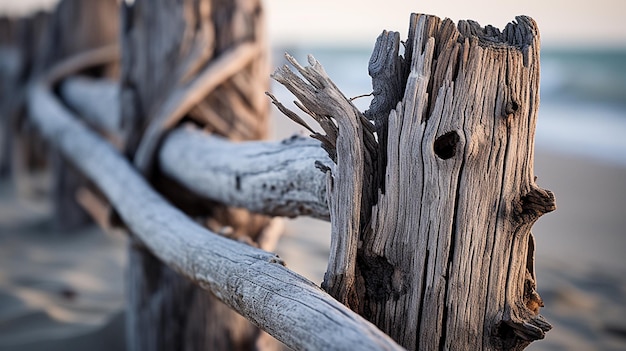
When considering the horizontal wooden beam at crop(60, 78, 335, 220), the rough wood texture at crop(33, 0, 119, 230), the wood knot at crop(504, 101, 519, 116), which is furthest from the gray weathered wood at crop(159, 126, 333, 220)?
the rough wood texture at crop(33, 0, 119, 230)

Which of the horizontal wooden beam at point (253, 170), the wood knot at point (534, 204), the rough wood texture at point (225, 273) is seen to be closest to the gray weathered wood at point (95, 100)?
the rough wood texture at point (225, 273)

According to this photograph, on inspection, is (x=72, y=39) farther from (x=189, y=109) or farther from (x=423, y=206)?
(x=423, y=206)

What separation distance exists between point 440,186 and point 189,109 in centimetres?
111

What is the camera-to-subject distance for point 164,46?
1938 millimetres

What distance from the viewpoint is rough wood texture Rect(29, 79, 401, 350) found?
2.84 feet

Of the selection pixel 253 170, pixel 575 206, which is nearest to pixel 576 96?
pixel 575 206

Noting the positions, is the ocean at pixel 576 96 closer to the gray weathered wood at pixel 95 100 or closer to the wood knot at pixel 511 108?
the gray weathered wood at pixel 95 100

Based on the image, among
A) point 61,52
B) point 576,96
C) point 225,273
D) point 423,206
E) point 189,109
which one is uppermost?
point 576,96

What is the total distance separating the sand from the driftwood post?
5.35 ft

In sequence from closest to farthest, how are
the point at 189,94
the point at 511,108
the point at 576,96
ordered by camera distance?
1. the point at 511,108
2. the point at 189,94
3. the point at 576,96

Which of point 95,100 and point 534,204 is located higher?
point 95,100

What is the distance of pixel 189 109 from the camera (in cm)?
189

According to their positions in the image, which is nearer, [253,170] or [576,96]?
[253,170]

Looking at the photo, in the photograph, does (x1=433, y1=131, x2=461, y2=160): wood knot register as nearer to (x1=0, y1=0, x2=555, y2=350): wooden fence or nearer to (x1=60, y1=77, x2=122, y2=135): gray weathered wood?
(x1=0, y1=0, x2=555, y2=350): wooden fence
